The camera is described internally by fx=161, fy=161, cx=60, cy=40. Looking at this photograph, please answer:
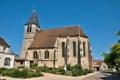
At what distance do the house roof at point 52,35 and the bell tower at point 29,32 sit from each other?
1.98 meters

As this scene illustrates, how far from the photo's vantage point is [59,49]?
39125 millimetres

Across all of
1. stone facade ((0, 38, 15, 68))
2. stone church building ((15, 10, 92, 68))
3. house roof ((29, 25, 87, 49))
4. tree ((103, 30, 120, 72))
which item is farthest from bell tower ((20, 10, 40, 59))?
tree ((103, 30, 120, 72))

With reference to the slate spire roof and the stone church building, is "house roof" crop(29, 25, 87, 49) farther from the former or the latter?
the slate spire roof

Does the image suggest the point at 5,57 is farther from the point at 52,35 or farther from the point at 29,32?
the point at 52,35

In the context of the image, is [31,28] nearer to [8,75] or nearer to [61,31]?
[61,31]

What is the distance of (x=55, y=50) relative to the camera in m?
38.1

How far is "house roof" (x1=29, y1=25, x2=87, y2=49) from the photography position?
129 feet

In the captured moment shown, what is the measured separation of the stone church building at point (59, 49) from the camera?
3738 centimetres

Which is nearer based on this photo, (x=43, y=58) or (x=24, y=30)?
(x=43, y=58)

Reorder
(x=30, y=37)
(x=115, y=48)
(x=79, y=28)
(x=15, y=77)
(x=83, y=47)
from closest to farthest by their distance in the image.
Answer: (x=115, y=48) < (x=15, y=77) < (x=83, y=47) < (x=79, y=28) < (x=30, y=37)

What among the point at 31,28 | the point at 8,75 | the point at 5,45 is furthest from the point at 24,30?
the point at 8,75

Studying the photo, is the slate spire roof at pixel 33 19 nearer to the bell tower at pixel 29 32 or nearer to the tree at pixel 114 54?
the bell tower at pixel 29 32

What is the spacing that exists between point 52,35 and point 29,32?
776cm

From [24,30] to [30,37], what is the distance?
3511 mm
